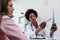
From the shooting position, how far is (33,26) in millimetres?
1140

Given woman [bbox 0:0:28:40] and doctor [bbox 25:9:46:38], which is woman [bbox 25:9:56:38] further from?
woman [bbox 0:0:28:40]

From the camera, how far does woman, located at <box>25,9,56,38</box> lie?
3.70 feet

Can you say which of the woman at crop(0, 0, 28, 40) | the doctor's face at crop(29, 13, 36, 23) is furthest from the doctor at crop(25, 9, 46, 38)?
the woman at crop(0, 0, 28, 40)

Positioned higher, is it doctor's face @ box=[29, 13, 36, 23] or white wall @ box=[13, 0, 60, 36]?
white wall @ box=[13, 0, 60, 36]

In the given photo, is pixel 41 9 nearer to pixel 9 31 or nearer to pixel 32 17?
pixel 32 17

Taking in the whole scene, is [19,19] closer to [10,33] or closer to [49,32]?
[49,32]

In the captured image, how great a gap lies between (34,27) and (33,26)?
1 cm

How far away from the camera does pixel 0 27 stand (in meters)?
0.39

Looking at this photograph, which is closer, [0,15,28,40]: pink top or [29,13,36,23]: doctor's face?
[0,15,28,40]: pink top

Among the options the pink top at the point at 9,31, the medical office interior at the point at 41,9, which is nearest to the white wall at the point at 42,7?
the medical office interior at the point at 41,9

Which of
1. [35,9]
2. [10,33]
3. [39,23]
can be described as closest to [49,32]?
[39,23]

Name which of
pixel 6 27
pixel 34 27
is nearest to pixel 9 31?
pixel 6 27

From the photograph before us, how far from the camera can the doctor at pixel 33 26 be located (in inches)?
44.4

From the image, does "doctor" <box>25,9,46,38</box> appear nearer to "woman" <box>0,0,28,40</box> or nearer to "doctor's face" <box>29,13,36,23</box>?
"doctor's face" <box>29,13,36,23</box>
